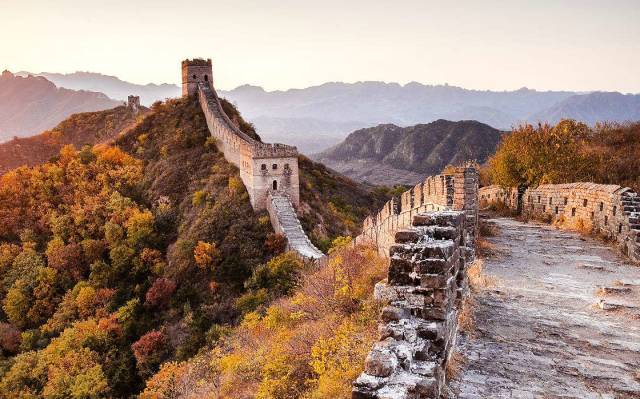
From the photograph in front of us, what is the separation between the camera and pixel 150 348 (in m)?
25.9

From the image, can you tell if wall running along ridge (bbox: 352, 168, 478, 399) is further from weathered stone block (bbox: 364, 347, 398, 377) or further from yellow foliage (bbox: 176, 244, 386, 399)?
yellow foliage (bbox: 176, 244, 386, 399)

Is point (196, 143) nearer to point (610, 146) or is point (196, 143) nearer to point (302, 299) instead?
point (610, 146)

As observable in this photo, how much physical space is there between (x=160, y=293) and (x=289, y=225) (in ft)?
28.4

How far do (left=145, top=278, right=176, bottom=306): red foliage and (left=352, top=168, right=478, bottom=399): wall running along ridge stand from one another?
2519 cm

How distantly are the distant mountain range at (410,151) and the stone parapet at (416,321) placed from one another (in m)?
99.8

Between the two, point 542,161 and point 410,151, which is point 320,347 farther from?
point 410,151

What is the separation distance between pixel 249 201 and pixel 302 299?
23.9 metres

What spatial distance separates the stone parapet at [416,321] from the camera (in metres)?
4.76

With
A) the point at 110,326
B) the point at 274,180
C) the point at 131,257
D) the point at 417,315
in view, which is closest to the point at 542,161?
the point at 274,180

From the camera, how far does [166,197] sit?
39.3 m

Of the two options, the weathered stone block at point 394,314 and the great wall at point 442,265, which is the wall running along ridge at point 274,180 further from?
the weathered stone block at point 394,314

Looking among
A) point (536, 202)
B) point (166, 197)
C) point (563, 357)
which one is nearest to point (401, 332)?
point (563, 357)

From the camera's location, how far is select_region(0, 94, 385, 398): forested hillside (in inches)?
1040

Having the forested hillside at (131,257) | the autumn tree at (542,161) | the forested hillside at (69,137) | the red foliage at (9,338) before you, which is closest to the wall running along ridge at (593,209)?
the autumn tree at (542,161)
